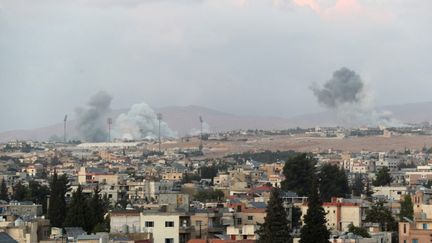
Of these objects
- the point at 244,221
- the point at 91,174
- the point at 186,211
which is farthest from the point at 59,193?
the point at 91,174

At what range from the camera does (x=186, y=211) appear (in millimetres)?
58500

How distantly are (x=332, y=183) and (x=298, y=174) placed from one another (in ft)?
9.80

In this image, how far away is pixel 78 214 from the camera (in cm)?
6394

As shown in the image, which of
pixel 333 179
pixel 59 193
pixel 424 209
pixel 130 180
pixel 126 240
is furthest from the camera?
pixel 130 180

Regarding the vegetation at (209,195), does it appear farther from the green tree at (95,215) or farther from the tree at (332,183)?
the green tree at (95,215)

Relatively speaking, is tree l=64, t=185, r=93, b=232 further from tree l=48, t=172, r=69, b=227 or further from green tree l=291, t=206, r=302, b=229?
green tree l=291, t=206, r=302, b=229

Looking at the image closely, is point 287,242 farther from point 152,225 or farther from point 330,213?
point 330,213

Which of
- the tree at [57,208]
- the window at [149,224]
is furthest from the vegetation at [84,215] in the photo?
the window at [149,224]

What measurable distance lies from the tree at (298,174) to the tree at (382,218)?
23.8 m

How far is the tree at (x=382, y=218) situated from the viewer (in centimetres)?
6400

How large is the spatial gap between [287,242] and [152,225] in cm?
691

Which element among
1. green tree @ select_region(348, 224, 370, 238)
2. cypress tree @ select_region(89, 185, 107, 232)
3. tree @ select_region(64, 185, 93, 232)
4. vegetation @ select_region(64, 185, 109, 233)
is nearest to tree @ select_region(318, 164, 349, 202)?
cypress tree @ select_region(89, 185, 107, 232)

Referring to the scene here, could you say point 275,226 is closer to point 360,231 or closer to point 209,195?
point 360,231

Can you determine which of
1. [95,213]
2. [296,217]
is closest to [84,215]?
[95,213]
